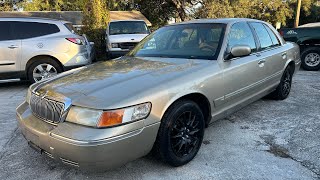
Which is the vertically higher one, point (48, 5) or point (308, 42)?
point (48, 5)

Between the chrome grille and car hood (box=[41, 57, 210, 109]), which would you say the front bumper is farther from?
car hood (box=[41, 57, 210, 109])

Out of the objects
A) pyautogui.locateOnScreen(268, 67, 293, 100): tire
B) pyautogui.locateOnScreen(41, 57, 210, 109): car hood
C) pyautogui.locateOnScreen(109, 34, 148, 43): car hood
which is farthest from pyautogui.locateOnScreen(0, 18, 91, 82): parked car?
pyautogui.locateOnScreen(268, 67, 293, 100): tire

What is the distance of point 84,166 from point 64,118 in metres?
0.47

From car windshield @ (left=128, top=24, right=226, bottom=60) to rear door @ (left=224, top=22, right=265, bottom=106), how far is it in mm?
206

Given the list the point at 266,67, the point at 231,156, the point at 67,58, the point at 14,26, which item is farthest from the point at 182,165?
the point at 14,26

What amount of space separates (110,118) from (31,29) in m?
5.62

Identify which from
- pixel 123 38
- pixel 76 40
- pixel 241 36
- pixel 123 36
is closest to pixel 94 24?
pixel 123 36

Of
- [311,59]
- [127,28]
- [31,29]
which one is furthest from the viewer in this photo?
[127,28]

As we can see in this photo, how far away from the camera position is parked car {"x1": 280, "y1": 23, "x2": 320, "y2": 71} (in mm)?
9133

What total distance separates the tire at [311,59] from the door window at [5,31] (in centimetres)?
820

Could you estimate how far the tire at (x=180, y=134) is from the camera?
306cm

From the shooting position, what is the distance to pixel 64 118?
2.79m

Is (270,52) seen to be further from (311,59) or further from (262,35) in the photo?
(311,59)

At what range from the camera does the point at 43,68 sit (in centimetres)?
739
